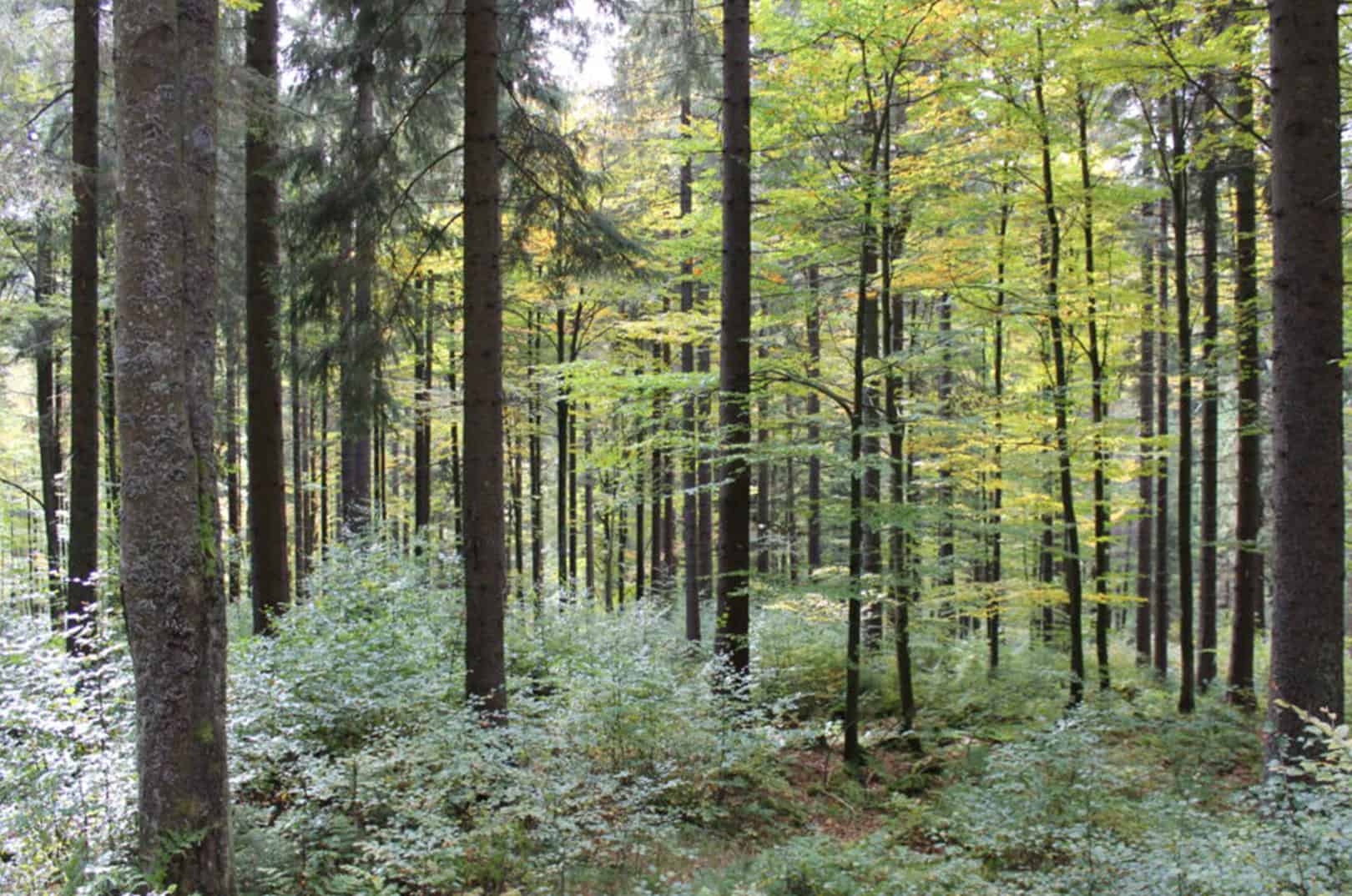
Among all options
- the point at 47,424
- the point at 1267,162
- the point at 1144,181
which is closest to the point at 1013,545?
the point at 1144,181

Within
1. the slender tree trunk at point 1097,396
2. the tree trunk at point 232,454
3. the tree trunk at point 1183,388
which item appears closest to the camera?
the slender tree trunk at point 1097,396

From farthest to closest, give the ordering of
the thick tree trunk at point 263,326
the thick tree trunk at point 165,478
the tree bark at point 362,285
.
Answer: the thick tree trunk at point 263,326 < the tree bark at point 362,285 < the thick tree trunk at point 165,478

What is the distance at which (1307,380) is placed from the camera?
18.6 feet

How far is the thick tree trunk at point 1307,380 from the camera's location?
559cm

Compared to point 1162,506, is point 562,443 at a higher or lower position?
higher

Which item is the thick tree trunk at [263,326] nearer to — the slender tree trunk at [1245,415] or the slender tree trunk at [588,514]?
the slender tree trunk at [588,514]

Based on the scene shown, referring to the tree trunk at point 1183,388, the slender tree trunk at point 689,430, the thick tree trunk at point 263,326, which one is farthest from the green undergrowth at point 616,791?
the slender tree trunk at point 689,430

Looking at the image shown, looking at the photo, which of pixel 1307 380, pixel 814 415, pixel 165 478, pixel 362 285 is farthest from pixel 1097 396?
pixel 165 478

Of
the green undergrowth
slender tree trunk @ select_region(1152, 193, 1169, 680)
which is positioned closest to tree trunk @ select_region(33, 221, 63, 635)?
the green undergrowth

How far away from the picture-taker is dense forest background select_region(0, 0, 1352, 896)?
420 centimetres

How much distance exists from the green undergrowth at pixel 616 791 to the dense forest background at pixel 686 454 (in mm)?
49

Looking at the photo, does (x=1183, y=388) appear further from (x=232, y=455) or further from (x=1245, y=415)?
(x=232, y=455)

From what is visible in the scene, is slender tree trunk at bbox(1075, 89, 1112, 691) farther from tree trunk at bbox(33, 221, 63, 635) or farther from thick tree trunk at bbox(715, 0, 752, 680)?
tree trunk at bbox(33, 221, 63, 635)

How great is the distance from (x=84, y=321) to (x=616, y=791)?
324 inches
